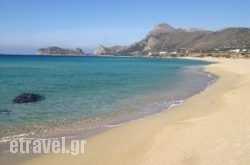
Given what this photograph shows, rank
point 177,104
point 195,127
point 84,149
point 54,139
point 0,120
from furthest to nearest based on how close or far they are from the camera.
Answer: point 177,104
point 0,120
point 195,127
point 54,139
point 84,149

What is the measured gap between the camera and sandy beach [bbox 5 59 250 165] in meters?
9.92

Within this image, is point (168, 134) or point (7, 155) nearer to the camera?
point (7, 155)

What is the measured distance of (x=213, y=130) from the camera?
42.5 ft

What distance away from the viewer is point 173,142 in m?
11.7

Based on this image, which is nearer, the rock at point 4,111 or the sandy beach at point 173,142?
the sandy beach at point 173,142

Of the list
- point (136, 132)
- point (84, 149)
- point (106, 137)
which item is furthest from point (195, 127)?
point (84, 149)

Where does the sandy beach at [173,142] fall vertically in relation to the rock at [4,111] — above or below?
above

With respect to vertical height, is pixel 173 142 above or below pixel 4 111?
above

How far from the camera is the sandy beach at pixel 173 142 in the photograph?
9.92m

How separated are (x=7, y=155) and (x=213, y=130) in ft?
23.3

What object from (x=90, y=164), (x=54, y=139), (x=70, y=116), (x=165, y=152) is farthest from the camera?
(x=70, y=116)

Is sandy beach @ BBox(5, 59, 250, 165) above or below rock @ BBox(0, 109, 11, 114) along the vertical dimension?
above

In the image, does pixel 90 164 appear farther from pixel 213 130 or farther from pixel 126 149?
pixel 213 130

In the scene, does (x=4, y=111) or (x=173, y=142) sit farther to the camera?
(x=4, y=111)
